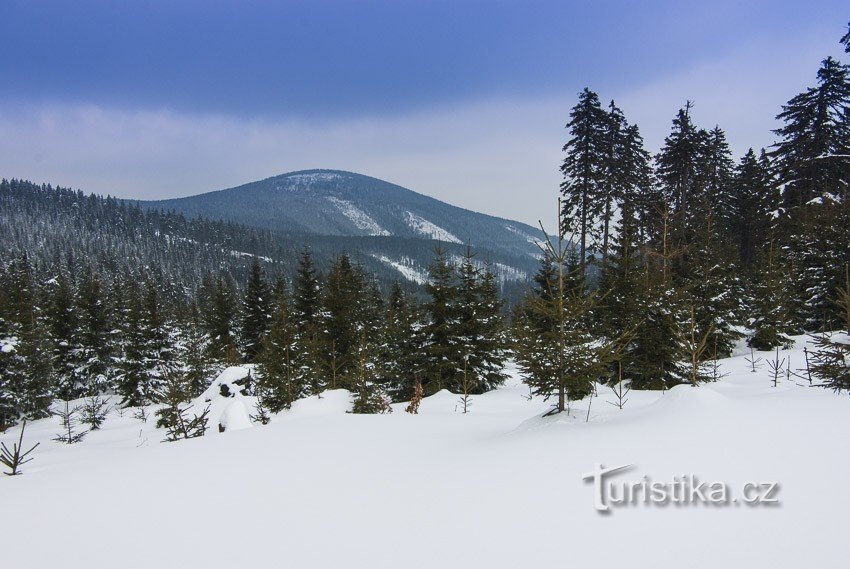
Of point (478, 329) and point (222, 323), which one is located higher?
point (478, 329)

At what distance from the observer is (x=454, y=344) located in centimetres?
2131

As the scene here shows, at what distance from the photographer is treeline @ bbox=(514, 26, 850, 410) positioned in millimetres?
8867

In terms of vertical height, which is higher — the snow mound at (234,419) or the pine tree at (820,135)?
the pine tree at (820,135)

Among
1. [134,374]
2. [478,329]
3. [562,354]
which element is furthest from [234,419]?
[134,374]

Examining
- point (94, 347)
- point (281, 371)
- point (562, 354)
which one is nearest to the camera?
point (562, 354)

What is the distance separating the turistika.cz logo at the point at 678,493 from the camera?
3957 mm

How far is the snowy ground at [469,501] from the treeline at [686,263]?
2495 mm

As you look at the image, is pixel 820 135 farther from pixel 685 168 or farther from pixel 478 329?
pixel 478 329

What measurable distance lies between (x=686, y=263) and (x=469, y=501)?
877 inches

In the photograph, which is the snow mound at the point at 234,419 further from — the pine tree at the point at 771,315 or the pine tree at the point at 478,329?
the pine tree at the point at 771,315

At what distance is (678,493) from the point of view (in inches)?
165

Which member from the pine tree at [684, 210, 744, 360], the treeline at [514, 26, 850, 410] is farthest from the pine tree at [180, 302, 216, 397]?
the pine tree at [684, 210, 744, 360]

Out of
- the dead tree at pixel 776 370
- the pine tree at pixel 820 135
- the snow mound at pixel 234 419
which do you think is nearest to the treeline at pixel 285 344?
the snow mound at pixel 234 419

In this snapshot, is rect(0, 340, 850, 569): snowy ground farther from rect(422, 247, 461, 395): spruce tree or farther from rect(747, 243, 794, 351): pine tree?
rect(747, 243, 794, 351): pine tree
